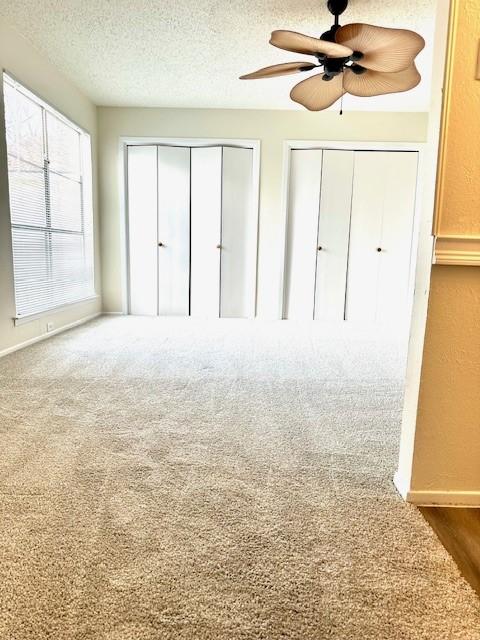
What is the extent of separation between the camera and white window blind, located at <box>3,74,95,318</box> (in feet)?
11.1

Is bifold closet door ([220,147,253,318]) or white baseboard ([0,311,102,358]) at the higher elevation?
bifold closet door ([220,147,253,318])

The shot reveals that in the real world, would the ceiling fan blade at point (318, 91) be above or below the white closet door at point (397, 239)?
above

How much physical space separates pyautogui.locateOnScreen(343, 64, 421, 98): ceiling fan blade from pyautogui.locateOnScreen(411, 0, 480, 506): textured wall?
69.6 inches

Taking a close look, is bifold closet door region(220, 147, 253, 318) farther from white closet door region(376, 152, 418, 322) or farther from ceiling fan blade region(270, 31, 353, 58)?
ceiling fan blade region(270, 31, 353, 58)

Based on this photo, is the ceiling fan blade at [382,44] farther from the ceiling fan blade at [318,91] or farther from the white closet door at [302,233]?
the white closet door at [302,233]

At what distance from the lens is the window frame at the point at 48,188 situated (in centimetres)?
342

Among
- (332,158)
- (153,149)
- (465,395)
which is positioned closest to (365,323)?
(332,158)

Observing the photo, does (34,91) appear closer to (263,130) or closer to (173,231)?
(173,231)

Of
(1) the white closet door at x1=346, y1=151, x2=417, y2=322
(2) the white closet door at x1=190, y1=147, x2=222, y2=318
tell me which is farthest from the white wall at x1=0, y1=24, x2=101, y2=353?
(1) the white closet door at x1=346, y1=151, x2=417, y2=322

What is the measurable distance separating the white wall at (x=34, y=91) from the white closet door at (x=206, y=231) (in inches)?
61.3

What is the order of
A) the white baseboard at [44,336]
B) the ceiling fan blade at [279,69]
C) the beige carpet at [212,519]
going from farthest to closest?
the white baseboard at [44,336], the ceiling fan blade at [279,69], the beige carpet at [212,519]

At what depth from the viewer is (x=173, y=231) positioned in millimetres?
5328

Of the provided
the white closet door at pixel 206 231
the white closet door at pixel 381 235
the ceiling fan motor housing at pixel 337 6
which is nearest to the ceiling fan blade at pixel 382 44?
the ceiling fan motor housing at pixel 337 6

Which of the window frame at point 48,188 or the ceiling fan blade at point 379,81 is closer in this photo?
the ceiling fan blade at point 379,81
